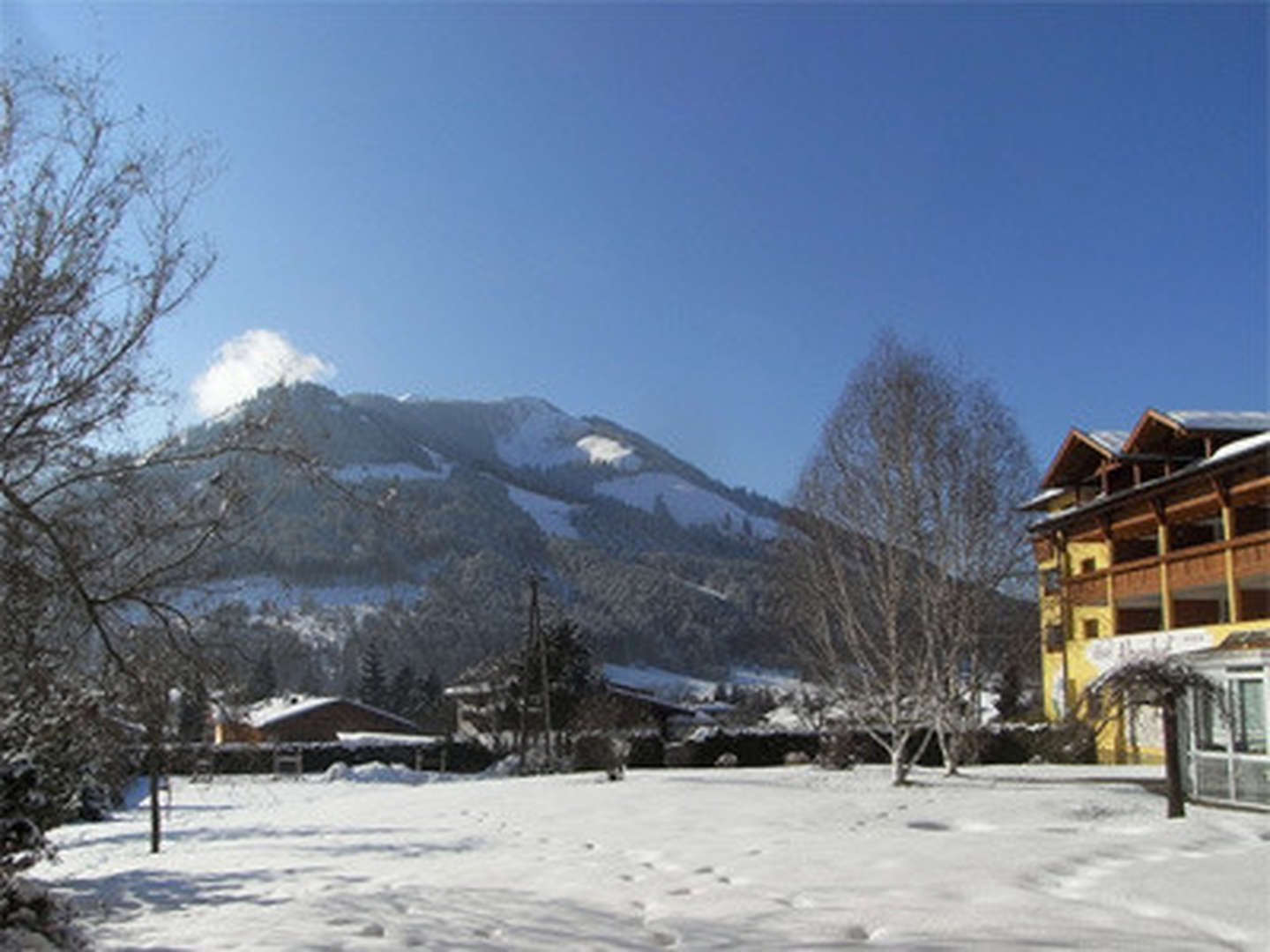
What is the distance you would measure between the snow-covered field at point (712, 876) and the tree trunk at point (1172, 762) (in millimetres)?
466

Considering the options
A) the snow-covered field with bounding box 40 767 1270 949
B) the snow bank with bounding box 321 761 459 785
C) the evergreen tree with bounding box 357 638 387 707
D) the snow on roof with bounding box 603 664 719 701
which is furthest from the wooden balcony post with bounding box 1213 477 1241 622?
the snow on roof with bounding box 603 664 719 701

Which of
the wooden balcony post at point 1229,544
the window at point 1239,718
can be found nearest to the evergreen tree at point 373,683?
the wooden balcony post at point 1229,544

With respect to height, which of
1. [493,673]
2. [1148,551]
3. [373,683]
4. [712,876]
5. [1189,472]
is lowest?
[373,683]

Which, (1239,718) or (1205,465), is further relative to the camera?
(1205,465)

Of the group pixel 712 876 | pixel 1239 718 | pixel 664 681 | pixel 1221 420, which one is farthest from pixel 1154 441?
pixel 664 681

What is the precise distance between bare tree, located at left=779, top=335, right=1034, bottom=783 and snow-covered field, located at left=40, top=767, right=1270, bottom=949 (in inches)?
153

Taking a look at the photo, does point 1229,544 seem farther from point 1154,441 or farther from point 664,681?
point 664,681

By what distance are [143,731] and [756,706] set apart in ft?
241

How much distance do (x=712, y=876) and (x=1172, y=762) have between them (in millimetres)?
7846

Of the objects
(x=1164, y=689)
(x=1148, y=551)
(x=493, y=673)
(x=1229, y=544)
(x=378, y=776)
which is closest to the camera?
(x=1164, y=689)

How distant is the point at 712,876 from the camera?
10328 mm

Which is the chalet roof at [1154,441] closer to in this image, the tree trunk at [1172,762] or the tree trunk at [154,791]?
the tree trunk at [1172,762]

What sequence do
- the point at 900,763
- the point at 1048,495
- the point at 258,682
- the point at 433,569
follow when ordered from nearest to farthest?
1. the point at 258,682
2. the point at 433,569
3. the point at 900,763
4. the point at 1048,495

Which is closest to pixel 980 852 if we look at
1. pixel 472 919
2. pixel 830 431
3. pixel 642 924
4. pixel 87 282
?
pixel 642 924
